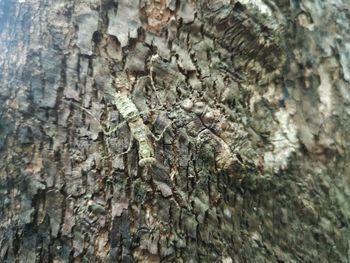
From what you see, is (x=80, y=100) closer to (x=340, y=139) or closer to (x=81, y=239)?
(x=81, y=239)

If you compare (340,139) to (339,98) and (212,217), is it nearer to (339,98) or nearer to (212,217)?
(339,98)

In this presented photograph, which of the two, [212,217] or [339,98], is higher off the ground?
[339,98]

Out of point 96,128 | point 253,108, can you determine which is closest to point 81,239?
point 96,128

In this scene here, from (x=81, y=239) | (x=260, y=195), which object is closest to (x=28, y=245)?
(x=81, y=239)

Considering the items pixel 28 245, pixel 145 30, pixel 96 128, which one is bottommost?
pixel 28 245

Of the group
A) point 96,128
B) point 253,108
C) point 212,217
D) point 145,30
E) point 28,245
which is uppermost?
point 145,30

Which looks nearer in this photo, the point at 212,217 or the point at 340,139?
the point at 212,217
